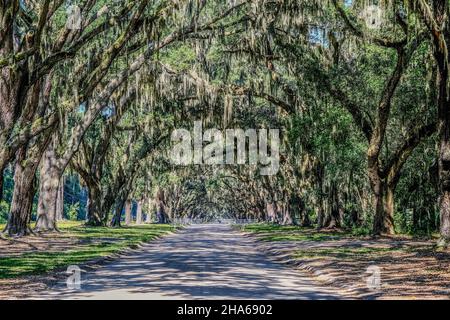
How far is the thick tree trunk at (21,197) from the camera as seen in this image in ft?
94.5

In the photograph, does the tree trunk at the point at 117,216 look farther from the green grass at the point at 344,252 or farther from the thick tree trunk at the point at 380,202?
the green grass at the point at 344,252

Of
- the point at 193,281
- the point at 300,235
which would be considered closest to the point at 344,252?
the point at 193,281

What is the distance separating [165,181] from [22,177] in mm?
33772

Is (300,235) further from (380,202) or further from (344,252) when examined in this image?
(344,252)

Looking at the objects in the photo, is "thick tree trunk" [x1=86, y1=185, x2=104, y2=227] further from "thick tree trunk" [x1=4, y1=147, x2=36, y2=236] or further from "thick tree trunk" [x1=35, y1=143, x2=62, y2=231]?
"thick tree trunk" [x1=4, y1=147, x2=36, y2=236]

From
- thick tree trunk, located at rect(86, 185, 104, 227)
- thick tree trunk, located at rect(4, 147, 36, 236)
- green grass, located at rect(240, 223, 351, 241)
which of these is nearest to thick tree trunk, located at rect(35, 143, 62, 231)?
thick tree trunk, located at rect(4, 147, 36, 236)

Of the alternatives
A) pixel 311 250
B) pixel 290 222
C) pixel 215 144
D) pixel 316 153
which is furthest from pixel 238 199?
pixel 311 250

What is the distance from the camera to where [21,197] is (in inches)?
1147

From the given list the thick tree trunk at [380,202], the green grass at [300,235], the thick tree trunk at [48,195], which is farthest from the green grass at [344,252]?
the thick tree trunk at [48,195]

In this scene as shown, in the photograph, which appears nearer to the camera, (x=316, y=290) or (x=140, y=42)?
(x=316, y=290)

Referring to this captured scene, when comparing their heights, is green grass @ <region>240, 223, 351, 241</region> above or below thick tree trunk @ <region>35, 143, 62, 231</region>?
below

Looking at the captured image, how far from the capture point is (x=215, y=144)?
4434cm

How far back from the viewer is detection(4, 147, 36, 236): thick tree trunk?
94.5 feet

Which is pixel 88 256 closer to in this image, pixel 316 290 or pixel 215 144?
pixel 316 290
